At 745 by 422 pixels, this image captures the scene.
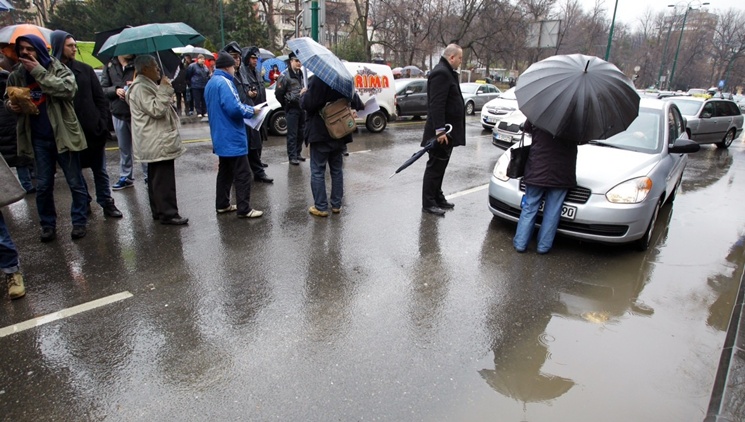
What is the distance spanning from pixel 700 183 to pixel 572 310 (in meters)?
7.03

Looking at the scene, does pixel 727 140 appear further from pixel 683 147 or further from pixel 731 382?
pixel 731 382

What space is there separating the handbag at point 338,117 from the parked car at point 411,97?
10908mm

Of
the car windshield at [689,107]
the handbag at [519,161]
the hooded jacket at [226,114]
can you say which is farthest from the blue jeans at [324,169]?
the car windshield at [689,107]

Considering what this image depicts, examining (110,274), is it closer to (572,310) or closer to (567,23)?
(572,310)

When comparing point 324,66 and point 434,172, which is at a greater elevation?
point 324,66

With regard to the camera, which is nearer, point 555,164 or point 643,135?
point 555,164

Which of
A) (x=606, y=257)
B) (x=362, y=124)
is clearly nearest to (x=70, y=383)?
(x=606, y=257)

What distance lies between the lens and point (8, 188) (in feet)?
11.2

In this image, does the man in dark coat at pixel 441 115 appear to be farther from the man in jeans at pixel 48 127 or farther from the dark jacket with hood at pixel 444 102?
the man in jeans at pixel 48 127

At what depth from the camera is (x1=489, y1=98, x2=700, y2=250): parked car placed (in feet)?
15.0

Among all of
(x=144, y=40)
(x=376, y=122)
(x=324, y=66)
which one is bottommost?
(x=376, y=122)

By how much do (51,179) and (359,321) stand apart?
3590 millimetres

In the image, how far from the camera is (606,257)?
4.89 m

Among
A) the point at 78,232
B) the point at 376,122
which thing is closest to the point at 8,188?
the point at 78,232
